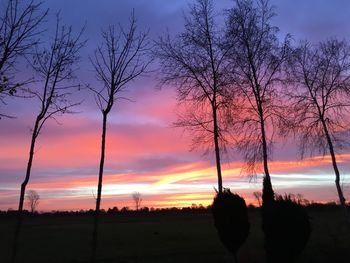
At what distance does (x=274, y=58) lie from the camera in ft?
98.8

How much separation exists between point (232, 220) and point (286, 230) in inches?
184

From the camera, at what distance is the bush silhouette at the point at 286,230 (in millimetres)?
17922

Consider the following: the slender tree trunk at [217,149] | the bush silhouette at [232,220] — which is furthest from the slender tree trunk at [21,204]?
the slender tree trunk at [217,149]

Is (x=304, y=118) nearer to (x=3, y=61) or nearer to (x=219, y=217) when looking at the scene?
(x=219, y=217)

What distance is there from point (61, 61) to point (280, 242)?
12.9m

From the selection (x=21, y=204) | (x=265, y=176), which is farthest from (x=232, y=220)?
(x=21, y=204)

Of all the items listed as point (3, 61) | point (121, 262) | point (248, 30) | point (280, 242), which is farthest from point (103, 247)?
point (3, 61)

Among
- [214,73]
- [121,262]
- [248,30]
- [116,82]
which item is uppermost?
[248,30]

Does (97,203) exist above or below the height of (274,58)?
below

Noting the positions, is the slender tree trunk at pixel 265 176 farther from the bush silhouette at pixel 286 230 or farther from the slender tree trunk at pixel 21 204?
the slender tree trunk at pixel 21 204

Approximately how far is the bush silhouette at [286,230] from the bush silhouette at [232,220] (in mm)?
4022

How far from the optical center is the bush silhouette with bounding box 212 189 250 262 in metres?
22.4

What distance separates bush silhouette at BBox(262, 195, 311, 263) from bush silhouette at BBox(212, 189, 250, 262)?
4022 mm

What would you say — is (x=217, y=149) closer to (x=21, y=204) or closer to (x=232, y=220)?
(x=232, y=220)
